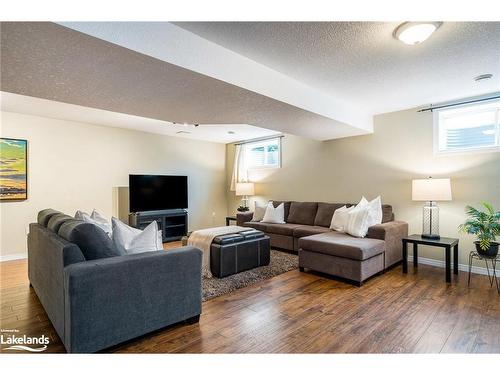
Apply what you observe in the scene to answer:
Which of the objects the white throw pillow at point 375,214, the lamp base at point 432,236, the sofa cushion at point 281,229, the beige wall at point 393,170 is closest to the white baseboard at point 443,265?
the beige wall at point 393,170

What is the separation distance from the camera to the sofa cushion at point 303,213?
4926 mm

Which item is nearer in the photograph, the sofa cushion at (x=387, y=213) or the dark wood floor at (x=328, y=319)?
the dark wood floor at (x=328, y=319)

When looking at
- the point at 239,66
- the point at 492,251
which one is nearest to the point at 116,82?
the point at 239,66

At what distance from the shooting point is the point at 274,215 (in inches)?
202

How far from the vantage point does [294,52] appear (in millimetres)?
2340

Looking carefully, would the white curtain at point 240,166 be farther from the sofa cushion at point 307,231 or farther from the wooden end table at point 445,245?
the wooden end table at point 445,245

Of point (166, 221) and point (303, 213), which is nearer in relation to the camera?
point (303, 213)

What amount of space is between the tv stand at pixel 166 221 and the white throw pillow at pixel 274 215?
1889 millimetres

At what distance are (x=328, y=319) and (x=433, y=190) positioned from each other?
2302 mm

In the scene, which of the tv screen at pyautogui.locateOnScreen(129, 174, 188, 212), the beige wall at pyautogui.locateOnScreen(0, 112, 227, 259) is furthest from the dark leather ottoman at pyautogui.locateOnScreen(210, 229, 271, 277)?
the beige wall at pyautogui.locateOnScreen(0, 112, 227, 259)

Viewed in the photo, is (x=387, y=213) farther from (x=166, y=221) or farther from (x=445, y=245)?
(x=166, y=221)

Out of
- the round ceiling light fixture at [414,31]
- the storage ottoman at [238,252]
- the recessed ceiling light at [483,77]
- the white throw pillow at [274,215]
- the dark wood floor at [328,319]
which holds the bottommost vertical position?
the dark wood floor at [328,319]

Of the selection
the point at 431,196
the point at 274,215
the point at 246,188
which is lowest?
the point at 274,215

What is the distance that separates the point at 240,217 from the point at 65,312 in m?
4.07
